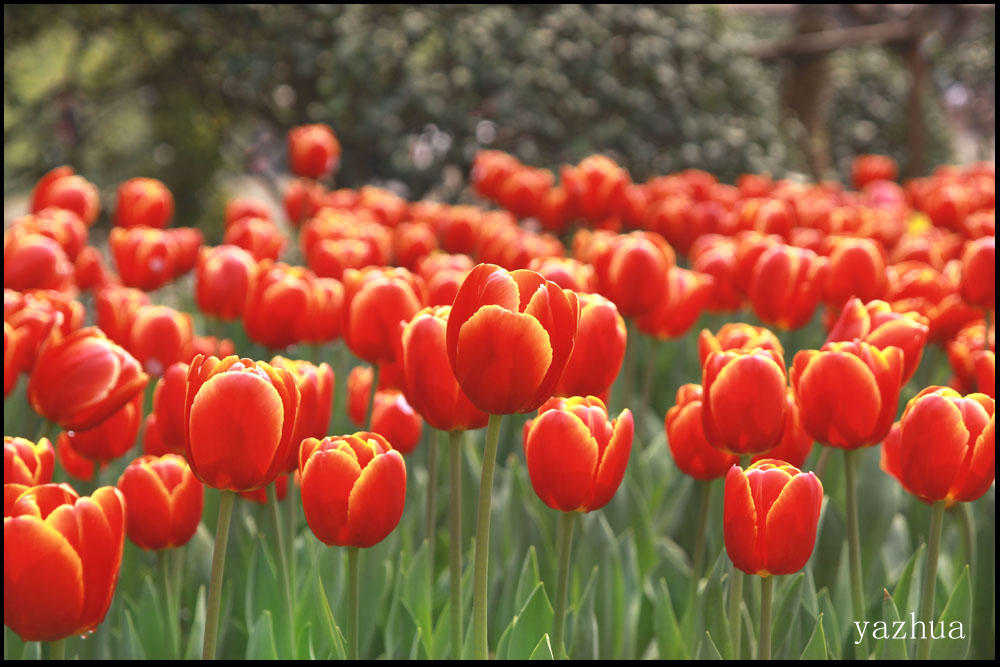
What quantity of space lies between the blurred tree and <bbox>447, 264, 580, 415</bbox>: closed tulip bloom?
5.44 metres

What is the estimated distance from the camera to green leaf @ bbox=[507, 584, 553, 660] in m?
1.38

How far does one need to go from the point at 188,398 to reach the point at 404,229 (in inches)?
85.8

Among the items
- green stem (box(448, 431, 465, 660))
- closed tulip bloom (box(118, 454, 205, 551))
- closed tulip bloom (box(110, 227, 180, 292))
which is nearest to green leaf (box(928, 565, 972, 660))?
green stem (box(448, 431, 465, 660))

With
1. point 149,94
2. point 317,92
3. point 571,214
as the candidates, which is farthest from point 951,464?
point 149,94

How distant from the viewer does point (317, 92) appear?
6859 mm

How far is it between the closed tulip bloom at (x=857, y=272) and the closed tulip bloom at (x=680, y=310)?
11.3 inches

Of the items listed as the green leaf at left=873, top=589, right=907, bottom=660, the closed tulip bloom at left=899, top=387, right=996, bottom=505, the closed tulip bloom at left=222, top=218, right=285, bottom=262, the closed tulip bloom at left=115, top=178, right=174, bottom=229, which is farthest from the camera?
the closed tulip bloom at left=115, top=178, right=174, bottom=229

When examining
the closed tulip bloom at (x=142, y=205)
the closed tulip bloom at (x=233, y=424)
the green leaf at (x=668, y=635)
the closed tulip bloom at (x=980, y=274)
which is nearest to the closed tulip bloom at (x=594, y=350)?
the green leaf at (x=668, y=635)

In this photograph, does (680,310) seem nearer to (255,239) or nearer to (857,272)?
(857,272)

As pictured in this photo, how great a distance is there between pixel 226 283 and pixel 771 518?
1.63 m

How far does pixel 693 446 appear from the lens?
160 centimetres

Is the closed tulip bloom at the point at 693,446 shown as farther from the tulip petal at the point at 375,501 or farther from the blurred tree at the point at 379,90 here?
the blurred tree at the point at 379,90

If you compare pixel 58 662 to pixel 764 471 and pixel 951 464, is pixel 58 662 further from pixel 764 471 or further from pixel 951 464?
pixel 951 464

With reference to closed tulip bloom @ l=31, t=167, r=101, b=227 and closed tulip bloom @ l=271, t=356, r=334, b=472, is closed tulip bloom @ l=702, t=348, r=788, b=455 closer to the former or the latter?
closed tulip bloom @ l=271, t=356, r=334, b=472
